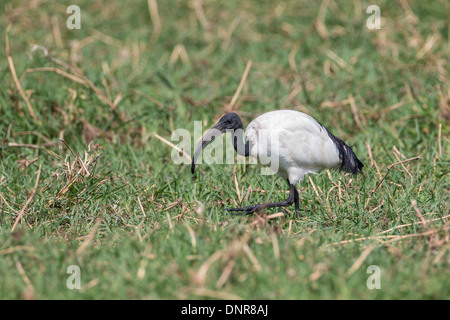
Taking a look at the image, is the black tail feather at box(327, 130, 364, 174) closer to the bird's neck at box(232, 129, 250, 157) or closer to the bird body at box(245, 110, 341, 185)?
the bird body at box(245, 110, 341, 185)

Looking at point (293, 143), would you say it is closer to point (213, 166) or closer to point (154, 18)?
point (213, 166)

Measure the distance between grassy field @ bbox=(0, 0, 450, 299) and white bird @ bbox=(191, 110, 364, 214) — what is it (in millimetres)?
204

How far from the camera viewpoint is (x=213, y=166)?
223 inches

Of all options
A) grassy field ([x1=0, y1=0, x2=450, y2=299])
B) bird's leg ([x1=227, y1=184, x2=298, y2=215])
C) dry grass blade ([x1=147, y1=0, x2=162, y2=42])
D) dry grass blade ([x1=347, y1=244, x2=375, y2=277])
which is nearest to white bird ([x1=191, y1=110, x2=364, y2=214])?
bird's leg ([x1=227, y1=184, x2=298, y2=215])

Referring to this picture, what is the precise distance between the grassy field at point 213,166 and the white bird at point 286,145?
0.67 ft

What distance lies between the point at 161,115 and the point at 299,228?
2564 mm

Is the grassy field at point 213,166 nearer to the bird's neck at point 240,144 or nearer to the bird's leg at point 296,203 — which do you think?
the bird's leg at point 296,203

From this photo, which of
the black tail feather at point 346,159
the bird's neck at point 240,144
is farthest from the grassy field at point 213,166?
the bird's neck at point 240,144

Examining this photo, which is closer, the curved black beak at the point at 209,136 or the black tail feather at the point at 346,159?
the curved black beak at the point at 209,136

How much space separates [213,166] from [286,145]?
102 cm

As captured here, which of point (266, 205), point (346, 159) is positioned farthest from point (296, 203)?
point (346, 159)

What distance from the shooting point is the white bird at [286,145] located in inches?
190

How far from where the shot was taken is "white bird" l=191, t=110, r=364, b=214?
482 cm

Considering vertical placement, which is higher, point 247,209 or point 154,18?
point 154,18
